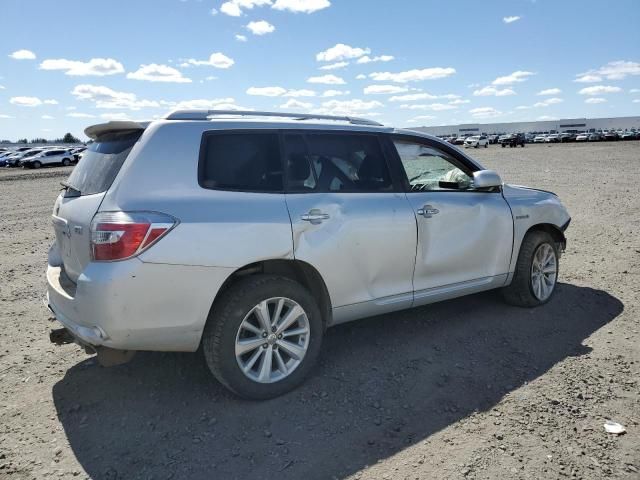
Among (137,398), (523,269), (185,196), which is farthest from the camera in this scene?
(523,269)

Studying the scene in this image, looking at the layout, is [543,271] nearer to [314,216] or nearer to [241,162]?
[314,216]

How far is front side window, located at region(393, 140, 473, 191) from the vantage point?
4277 mm

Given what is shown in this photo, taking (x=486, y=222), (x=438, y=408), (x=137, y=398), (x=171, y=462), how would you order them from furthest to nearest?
(x=486, y=222) → (x=137, y=398) → (x=438, y=408) → (x=171, y=462)

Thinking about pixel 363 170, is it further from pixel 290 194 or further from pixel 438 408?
pixel 438 408

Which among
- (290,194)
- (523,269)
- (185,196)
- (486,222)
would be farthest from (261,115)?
(523,269)

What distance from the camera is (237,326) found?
3.24m

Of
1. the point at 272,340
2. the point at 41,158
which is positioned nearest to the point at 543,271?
the point at 272,340

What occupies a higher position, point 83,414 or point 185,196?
point 185,196

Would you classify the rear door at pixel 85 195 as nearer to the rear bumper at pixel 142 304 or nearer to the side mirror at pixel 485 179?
the rear bumper at pixel 142 304

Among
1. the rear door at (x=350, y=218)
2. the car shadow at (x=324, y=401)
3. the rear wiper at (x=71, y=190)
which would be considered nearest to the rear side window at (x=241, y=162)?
the rear door at (x=350, y=218)

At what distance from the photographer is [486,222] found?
4.57m

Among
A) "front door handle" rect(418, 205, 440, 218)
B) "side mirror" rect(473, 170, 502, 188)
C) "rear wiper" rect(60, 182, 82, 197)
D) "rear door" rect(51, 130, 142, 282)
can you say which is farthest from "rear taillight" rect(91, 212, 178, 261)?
"side mirror" rect(473, 170, 502, 188)

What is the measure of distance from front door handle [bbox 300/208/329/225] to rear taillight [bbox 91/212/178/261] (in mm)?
948

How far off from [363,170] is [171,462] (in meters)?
2.45
